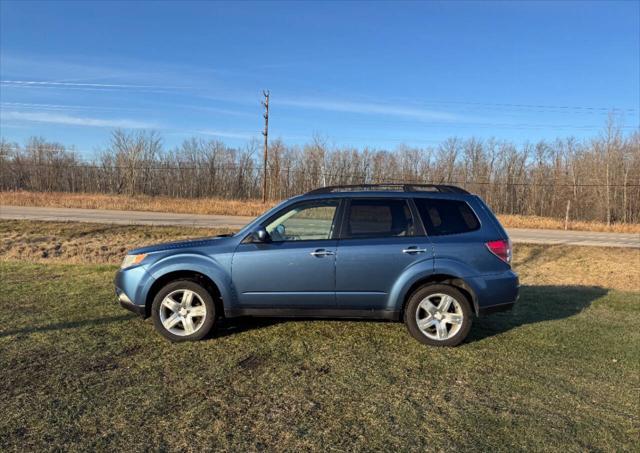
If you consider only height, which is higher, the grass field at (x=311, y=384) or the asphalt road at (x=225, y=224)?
the asphalt road at (x=225, y=224)

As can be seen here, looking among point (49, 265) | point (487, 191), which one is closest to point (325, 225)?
point (49, 265)

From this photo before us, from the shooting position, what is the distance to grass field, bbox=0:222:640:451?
10.2 feet

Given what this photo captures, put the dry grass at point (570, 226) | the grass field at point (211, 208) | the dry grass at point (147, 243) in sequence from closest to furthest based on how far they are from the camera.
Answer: the dry grass at point (147, 243) < the dry grass at point (570, 226) < the grass field at point (211, 208)

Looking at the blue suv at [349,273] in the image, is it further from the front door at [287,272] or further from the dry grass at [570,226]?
the dry grass at [570,226]

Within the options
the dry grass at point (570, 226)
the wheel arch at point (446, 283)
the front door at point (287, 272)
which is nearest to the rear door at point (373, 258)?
the front door at point (287, 272)

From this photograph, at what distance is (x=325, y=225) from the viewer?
523 centimetres

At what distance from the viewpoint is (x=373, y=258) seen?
4.94 meters

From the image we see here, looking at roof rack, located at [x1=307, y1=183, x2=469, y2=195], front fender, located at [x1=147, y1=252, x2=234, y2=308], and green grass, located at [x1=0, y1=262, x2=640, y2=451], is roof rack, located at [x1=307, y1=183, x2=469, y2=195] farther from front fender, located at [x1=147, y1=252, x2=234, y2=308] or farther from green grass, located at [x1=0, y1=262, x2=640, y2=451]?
green grass, located at [x1=0, y1=262, x2=640, y2=451]

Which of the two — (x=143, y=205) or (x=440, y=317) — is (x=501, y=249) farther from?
(x=143, y=205)

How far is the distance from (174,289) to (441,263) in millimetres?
3008

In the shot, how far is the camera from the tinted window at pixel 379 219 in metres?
5.10

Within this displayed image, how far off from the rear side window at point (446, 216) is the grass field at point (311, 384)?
1.32 metres

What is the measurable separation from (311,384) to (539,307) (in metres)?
4.63

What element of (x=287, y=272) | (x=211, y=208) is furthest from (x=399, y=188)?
(x=211, y=208)
